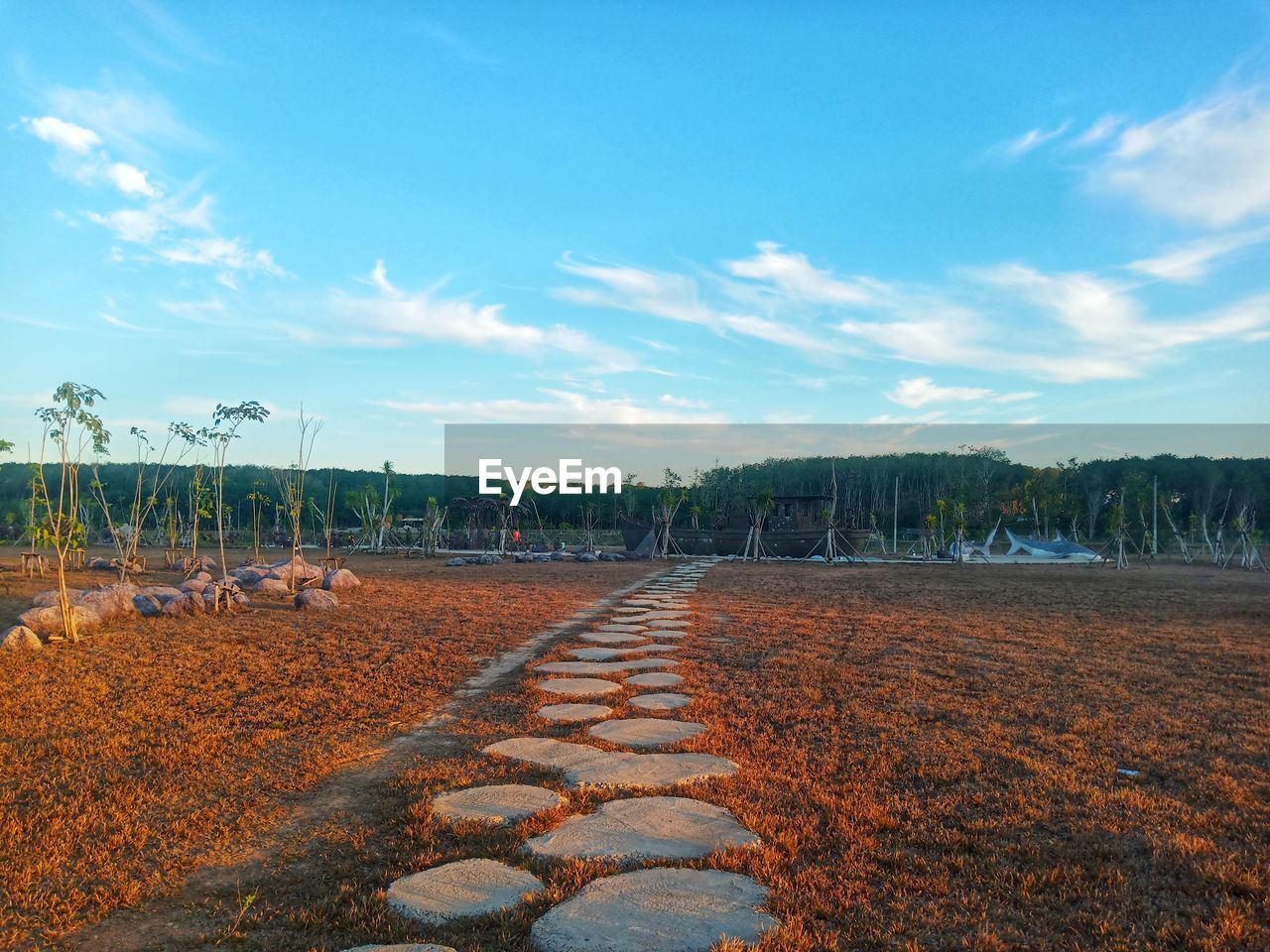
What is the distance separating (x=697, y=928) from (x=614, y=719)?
221 centimetres

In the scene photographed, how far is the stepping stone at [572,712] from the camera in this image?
4215 millimetres

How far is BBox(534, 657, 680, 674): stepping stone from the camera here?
18.3 feet

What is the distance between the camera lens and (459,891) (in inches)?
87.7

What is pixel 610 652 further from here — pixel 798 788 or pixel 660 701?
pixel 798 788

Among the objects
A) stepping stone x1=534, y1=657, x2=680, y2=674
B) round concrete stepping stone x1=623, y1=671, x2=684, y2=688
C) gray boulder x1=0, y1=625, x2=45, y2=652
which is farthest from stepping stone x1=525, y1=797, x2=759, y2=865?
gray boulder x1=0, y1=625, x2=45, y2=652

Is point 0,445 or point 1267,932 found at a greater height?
point 0,445

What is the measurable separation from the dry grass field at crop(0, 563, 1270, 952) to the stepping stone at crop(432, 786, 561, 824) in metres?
0.09

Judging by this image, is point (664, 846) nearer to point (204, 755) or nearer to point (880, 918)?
point (880, 918)

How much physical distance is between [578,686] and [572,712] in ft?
2.23

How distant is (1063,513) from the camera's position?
141 feet

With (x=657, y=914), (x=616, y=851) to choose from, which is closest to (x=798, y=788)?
(x=616, y=851)

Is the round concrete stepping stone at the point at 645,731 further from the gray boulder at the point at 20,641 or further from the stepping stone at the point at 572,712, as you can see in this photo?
the gray boulder at the point at 20,641

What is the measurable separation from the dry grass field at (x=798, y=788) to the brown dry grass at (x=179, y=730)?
2 centimetres

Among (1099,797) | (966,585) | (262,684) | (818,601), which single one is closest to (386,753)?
(262,684)
